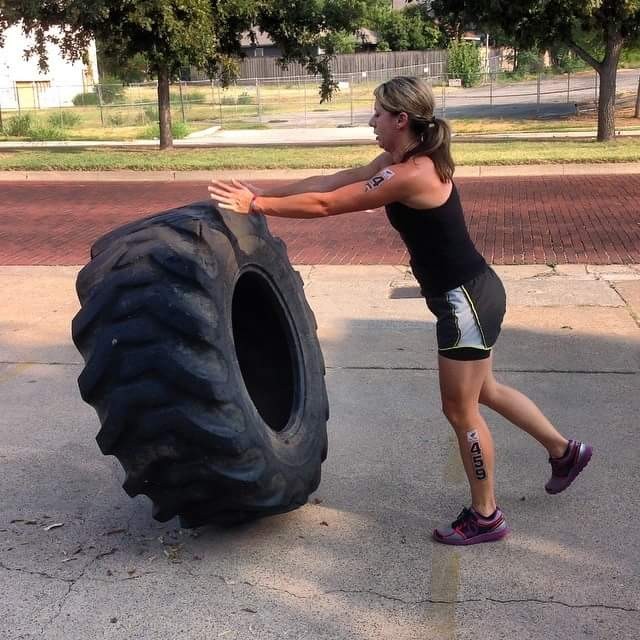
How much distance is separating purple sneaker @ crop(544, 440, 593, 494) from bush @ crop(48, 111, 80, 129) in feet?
98.3

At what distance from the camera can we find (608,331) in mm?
6711

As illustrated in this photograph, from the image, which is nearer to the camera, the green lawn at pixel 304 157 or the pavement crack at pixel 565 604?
the pavement crack at pixel 565 604

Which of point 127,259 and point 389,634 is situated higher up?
point 127,259

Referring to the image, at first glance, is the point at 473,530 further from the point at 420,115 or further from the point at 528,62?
the point at 528,62

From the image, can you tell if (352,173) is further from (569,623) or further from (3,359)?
(3,359)

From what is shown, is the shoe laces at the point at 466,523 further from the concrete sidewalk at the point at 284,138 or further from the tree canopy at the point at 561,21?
the concrete sidewalk at the point at 284,138

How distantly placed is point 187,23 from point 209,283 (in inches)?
666

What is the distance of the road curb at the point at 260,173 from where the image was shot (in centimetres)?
1605

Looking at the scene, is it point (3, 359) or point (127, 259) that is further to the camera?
point (3, 359)

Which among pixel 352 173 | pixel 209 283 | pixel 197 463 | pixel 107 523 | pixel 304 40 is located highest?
pixel 304 40

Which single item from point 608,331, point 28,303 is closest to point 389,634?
point 608,331

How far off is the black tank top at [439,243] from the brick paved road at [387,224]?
585 centimetres

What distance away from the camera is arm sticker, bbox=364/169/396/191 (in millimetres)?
3291

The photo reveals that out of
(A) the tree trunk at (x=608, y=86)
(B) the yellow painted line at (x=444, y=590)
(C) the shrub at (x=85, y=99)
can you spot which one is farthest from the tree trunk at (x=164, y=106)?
(C) the shrub at (x=85, y=99)
